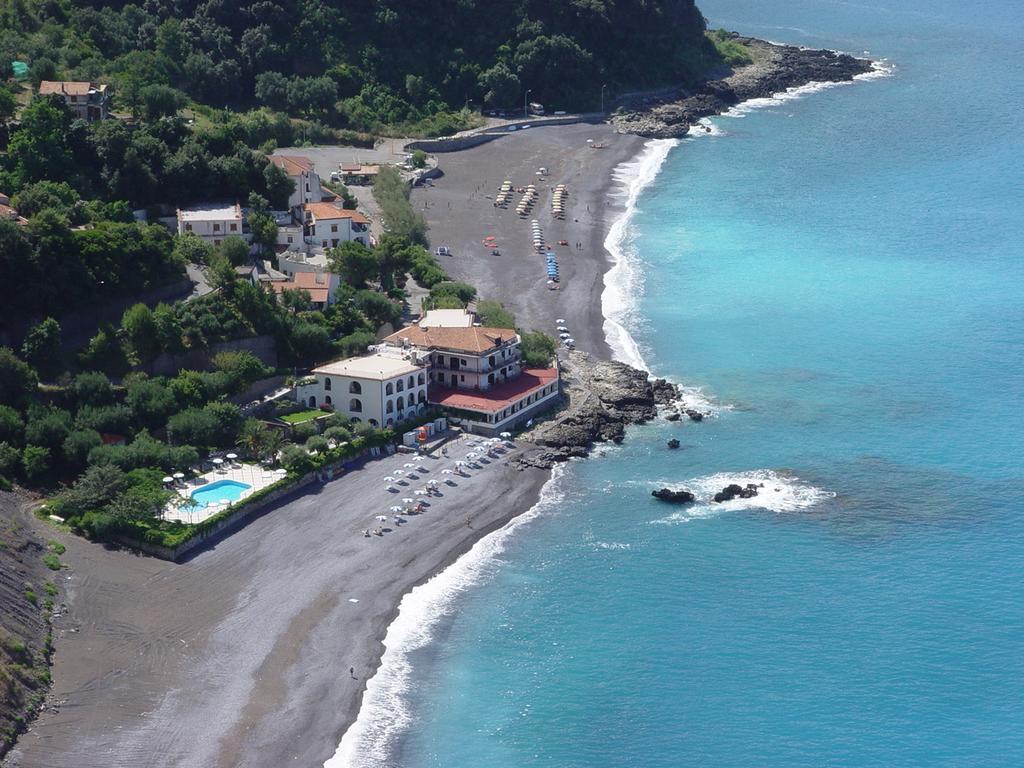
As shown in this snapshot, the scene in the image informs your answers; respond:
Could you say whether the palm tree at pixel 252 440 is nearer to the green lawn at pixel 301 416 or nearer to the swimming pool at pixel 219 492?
the green lawn at pixel 301 416

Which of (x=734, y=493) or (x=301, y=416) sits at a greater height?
(x=301, y=416)

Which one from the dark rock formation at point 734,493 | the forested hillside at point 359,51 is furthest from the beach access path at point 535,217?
the dark rock formation at point 734,493

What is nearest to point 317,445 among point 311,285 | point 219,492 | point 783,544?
point 219,492

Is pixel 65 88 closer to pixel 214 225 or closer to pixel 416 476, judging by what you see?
pixel 214 225

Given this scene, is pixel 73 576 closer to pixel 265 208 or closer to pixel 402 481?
pixel 402 481

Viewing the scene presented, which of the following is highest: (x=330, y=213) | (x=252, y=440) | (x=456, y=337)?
(x=330, y=213)
